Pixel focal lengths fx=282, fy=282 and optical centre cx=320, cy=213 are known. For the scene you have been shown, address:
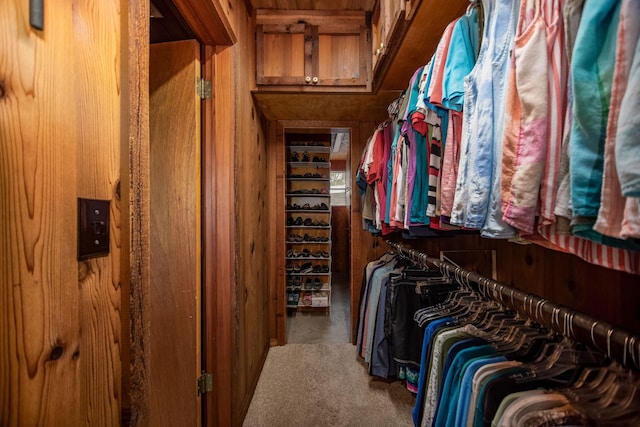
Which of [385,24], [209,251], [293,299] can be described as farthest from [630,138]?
[293,299]

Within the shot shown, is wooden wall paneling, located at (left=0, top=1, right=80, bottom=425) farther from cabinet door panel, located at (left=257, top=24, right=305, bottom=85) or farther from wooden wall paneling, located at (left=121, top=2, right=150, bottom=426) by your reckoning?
cabinet door panel, located at (left=257, top=24, right=305, bottom=85)

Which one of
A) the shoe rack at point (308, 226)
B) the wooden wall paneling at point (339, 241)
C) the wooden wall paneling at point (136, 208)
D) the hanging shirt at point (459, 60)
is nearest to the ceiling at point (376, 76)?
the hanging shirt at point (459, 60)

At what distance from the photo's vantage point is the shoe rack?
3.56 meters

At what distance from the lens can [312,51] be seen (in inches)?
79.6

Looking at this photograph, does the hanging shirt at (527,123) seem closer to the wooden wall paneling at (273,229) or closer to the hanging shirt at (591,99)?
the hanging shirt at (591,99)

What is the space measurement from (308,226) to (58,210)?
3146mm

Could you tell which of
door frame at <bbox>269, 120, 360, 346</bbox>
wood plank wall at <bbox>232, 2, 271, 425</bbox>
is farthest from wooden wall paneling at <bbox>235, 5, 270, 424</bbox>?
door frame at <bbox>269, 120, 360, 346</bbox>

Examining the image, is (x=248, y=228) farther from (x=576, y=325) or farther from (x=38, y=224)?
(x=576, y=325)

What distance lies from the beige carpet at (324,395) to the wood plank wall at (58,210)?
4.62 ft

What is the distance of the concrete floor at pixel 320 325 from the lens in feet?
9.19

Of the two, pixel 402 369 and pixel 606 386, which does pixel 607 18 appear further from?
pixel 402 369

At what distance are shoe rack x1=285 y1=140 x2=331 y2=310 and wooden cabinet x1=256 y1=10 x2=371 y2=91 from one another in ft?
5.28

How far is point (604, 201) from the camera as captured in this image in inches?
16.6

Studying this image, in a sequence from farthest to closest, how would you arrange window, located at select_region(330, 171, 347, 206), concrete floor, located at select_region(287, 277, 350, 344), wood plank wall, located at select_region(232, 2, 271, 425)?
window, located at select_region(330, 171, 347, 206), concrete floor, located at select_region(287, 277, 350, 344), wood plank wall, located at select_region(232, 2, 271, 425)
